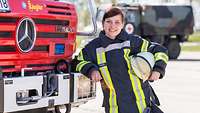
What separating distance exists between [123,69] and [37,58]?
155 cm

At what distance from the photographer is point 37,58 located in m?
6.39

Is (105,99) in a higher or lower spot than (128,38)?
lower

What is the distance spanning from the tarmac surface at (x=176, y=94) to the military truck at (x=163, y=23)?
5.01 metres

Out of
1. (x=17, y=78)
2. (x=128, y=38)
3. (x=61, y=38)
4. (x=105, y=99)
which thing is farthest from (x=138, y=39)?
(x=61, y=38)

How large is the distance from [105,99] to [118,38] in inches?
22.9

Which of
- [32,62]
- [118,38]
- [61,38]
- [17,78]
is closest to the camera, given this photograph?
[118,38]

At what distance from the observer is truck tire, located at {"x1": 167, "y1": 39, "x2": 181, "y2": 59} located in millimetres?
23109

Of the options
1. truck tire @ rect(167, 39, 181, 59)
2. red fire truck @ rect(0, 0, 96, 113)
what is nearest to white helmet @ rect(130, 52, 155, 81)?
red fire truck @ rect(0, 0, 96, 113)

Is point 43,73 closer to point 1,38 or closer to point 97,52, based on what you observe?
point 1,38

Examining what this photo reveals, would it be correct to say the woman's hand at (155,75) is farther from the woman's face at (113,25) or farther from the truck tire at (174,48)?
the truck tire at (174,48)

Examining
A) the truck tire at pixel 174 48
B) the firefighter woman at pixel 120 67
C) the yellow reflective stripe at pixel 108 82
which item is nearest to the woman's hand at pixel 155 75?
the firefighter woman at pixel 120 67

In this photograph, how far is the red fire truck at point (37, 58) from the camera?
5781mm

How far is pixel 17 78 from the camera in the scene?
5719mm

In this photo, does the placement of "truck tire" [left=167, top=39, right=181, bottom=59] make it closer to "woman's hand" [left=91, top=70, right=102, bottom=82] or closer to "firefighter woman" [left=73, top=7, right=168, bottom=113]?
"firefighter woman" [left=73, top=7, right=168, bottom=113]
